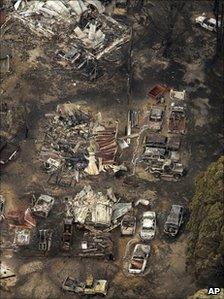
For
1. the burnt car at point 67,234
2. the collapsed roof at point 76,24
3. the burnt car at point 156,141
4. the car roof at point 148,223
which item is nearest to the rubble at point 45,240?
the burnt car at point 67,234

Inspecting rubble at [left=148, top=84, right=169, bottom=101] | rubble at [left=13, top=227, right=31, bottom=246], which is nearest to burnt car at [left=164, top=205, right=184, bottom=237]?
rubble at [left=13, top=227, right=31, bottom=246]

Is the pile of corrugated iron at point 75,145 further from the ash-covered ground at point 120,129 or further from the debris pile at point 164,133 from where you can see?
the debris pile at point 164,133

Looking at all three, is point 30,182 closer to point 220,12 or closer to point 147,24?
point 147,24

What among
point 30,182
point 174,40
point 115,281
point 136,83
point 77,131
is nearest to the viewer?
point 115,281

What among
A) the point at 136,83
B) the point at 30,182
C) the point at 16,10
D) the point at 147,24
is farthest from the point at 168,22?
the point at 30,182

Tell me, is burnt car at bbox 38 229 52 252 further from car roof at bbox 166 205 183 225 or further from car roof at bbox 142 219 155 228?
car roof at bbox 166 205 183 225

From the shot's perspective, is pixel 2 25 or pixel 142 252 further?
pixel 2 25

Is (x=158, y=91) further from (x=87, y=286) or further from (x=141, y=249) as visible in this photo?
(x=87, y=286)
